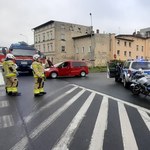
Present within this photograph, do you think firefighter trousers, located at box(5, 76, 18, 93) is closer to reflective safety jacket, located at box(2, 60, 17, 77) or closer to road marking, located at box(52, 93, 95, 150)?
reflective safety jacket, located at box(2, 60, 17, 77)

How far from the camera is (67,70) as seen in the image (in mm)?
23219

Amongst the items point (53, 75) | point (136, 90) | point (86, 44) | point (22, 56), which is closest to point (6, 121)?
point (136, 90)

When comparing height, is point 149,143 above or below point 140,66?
below

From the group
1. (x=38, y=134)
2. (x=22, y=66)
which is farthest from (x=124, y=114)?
(x=22, y=66)

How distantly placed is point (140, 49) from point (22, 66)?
49.2 metres

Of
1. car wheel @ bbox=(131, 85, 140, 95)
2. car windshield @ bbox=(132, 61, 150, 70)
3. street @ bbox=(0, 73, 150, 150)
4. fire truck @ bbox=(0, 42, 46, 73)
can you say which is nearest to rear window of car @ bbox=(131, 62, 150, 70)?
car windshield @ bbox=(132, 61, 150, 70)

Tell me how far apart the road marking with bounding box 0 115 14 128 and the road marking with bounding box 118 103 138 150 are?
8.83ft

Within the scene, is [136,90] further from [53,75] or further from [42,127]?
[53,75]

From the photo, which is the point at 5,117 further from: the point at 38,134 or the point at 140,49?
the point at 140,49

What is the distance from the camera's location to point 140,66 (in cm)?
1409

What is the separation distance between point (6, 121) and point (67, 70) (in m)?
16.8

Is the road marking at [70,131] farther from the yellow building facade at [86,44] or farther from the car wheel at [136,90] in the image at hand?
the yellow building facade at [86,44]

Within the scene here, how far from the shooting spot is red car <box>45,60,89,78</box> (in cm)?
2225

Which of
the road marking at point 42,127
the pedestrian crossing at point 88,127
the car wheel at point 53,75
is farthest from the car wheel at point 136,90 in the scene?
the car wheel at point 53,75
